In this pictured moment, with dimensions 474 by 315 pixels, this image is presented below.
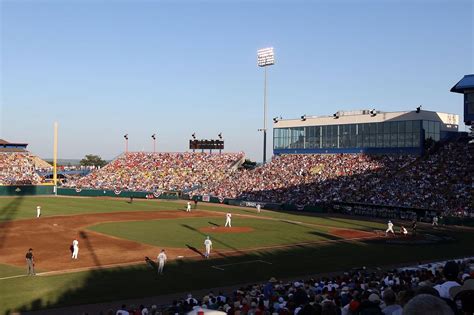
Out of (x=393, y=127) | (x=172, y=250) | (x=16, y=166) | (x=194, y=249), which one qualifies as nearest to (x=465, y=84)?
(x=393, y=127)

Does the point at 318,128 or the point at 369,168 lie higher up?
the point at 318,128

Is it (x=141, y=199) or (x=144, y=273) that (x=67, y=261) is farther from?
(x=141, y=199)

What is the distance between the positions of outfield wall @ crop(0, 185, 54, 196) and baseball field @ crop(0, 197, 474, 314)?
62.3 ft

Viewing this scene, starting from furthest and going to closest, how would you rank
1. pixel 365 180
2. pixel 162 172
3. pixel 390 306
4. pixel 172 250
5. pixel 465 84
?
pixel 162 172
pixel 365 180
pixel 465 84
pixel 172 250
pixel 390 306

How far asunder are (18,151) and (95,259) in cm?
6895

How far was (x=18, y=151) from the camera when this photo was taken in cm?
8794

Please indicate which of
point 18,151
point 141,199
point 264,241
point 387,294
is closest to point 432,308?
point 387,294

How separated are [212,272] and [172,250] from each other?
20.4ft

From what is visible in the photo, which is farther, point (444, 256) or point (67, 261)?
point (444, 256)

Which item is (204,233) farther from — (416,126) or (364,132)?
(364,132)

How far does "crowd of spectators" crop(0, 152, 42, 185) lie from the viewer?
239 ft

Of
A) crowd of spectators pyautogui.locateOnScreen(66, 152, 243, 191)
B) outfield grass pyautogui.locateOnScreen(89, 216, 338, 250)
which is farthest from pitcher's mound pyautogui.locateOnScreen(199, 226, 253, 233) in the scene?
crowd of spectators pyautogui.locateOnScreen(66, 152, 243, 191)

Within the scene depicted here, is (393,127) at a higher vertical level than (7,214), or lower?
higher

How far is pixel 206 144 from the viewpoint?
9106 cm
